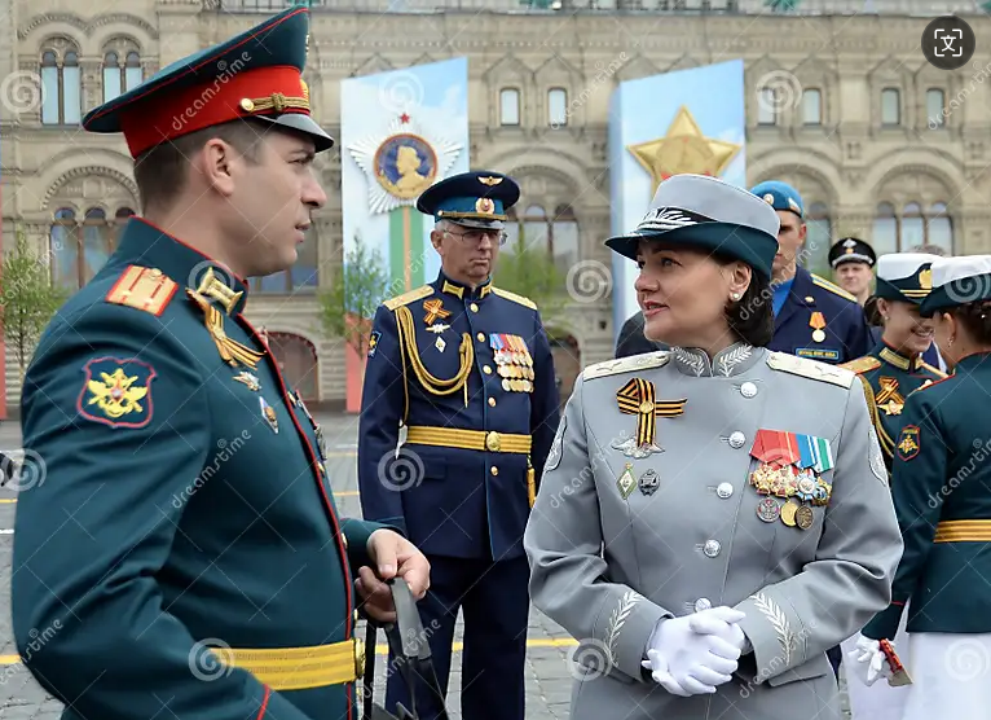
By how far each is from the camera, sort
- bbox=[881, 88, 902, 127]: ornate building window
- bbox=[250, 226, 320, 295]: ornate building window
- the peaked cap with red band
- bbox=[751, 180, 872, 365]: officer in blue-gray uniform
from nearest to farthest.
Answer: the peaked cap with red band, bbox=[751, 180, 872, 365]: officer in blue-gray uniform, bbox=[250, 226, 320, 295]: ornate building window, bbox=[881, 88, 902, 127]: ornate building window

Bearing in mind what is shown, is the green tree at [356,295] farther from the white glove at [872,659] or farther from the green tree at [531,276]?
the white glove at [872,659]

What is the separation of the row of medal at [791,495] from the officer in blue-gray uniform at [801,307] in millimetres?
2540

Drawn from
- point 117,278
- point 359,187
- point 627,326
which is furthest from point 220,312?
point 359,187

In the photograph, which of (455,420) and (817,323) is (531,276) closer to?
(817,323)

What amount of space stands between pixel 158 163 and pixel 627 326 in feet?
11.9

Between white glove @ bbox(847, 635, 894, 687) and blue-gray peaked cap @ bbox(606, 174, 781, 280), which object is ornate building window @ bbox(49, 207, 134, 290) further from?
blue-gray peaked cap @ bbox(606, 174, 781, 280)

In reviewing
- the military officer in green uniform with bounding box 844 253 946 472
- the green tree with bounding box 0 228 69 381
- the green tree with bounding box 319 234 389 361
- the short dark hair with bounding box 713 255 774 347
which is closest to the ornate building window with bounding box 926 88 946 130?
the green tree with bounding box 319 234 389 361

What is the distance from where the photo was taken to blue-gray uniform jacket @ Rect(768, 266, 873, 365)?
519cm

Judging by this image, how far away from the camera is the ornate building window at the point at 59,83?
116 feet

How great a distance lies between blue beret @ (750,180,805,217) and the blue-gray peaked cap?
2.42m

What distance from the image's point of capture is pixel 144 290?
74.2 inches

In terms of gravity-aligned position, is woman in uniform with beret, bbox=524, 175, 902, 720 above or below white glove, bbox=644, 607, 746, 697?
above

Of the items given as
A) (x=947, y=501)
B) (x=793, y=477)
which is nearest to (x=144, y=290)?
(x=793, y=477)

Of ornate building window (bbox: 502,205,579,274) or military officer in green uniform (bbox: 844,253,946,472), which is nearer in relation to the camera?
military officer in green uniform (bbox: 844,253,946,472)
